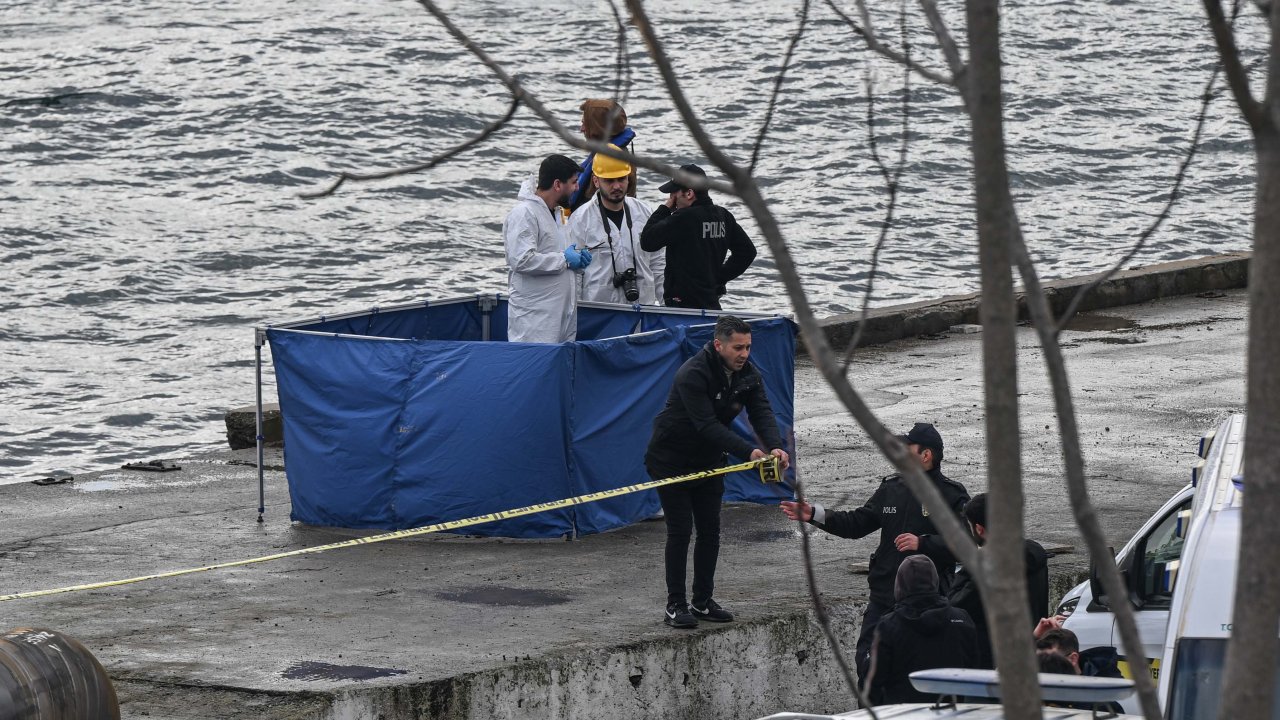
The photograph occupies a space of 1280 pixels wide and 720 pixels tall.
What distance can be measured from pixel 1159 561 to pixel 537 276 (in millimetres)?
4705

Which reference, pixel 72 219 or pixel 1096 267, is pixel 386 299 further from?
pixel 1096 267

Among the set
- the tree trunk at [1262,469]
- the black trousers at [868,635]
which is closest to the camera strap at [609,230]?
the black trousers at [868,635]

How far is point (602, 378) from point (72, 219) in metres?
26.0

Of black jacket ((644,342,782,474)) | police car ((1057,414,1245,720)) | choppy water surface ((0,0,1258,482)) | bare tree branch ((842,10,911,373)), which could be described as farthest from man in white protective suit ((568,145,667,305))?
choppy water surface ((0,0,1258,482))

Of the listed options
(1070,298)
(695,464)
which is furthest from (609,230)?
(1070,298)

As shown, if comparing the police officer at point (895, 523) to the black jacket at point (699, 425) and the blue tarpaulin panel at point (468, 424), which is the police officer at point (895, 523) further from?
the blue tarpaulin panel at point (468, 424)

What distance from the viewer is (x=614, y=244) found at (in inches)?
520

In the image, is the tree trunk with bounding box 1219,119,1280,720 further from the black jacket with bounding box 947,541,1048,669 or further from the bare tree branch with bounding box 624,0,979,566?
the black jacket with bounding box 947,541,1048,669

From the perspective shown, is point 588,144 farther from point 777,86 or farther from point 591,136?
point 591,136

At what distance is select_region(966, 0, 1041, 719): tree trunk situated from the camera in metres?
2.49

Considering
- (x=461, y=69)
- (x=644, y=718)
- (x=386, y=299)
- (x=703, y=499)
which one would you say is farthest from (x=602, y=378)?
(x=461, y=69)

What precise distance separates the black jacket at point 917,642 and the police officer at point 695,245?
5.29 metres

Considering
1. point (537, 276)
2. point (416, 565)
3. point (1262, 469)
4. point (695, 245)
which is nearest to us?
point (1262, 469)

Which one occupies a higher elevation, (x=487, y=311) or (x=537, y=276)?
(x=537, y=276)
